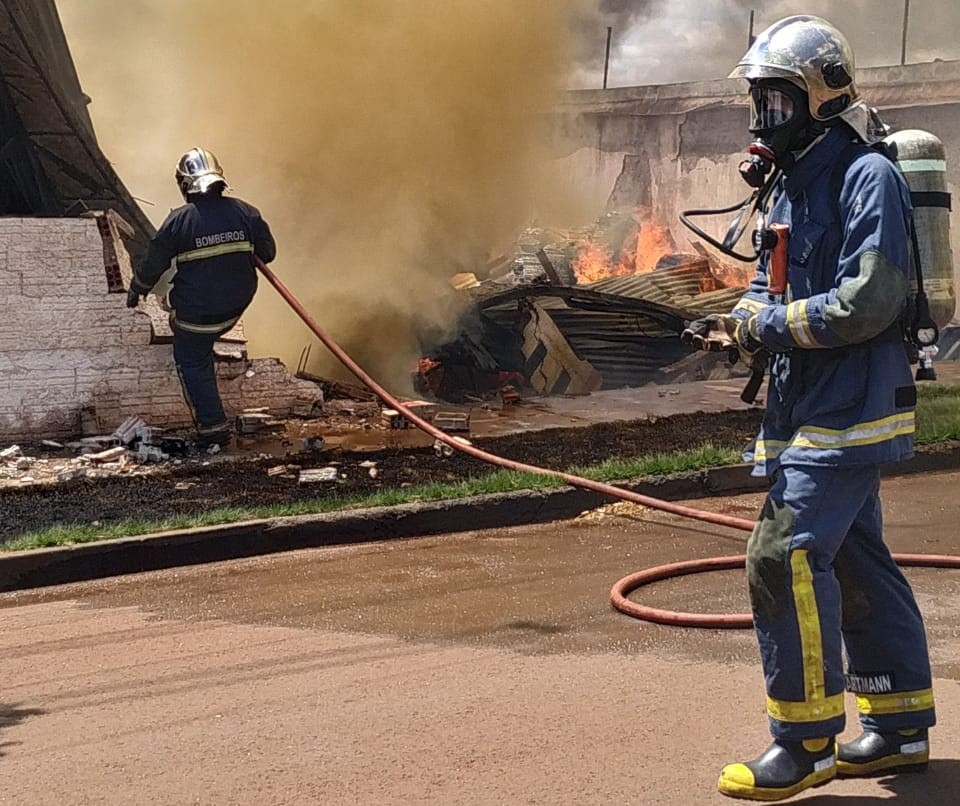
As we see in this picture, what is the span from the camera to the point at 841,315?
106 inches

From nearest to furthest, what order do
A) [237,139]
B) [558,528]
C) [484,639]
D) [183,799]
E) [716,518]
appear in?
1. [183,799]
2. [484,639]
3. [716,518]
4. [558,528]
5. [237,139]

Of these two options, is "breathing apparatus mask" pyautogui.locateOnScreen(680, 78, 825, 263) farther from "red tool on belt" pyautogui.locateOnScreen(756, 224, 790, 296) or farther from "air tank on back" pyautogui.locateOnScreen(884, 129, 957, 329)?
"air tank on back" pyautogui.locateOnScreen(884, 129, 957, 329)

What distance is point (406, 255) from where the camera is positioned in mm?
15117

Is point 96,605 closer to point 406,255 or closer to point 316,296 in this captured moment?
point 316,296

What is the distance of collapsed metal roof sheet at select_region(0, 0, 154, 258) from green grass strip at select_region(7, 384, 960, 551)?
4833 mm

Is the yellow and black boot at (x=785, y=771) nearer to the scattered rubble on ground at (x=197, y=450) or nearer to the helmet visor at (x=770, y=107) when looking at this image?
the helmet visor at (x=770, y=107)

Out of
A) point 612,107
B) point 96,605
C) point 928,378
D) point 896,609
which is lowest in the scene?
point 96,605

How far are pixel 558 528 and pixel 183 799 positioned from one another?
336 centimetres

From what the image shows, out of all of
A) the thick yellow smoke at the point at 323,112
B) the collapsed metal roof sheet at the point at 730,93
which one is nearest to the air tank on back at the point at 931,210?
the thick yellow smoke at the point at 323,112

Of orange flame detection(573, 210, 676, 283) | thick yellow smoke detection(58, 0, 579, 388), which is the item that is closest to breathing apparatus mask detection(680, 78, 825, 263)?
thick yellow smoke detection(58, 0, 579, 388)

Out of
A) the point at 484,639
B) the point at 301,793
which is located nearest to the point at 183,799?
the point at 301,793

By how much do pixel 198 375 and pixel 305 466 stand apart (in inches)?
51.7

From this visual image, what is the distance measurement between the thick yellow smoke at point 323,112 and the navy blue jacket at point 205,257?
17.1 feet

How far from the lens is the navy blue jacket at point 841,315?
2715 millimetres
